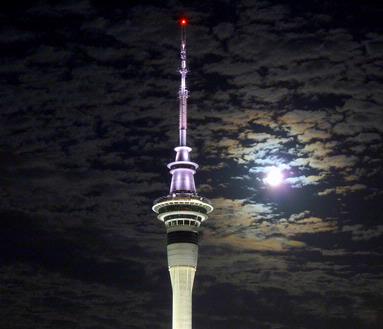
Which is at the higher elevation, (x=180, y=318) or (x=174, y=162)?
(x=174, y=162)

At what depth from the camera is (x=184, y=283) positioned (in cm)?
17338

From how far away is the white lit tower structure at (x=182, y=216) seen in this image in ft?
560

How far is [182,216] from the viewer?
17262cm

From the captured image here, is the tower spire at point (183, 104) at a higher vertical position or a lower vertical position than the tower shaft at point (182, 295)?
higher

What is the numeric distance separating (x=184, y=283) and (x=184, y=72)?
47.3m

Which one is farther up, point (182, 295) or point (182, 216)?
point (182, 216)

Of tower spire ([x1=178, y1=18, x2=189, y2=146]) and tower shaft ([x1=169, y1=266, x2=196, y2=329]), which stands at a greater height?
tower spire ([x1=178, y1=18, x2=189, y2=146])

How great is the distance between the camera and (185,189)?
172 m

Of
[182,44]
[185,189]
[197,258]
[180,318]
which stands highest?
[182,44]

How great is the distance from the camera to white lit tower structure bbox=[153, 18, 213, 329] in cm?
17075

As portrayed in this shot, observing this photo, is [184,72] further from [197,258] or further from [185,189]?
[197,258]

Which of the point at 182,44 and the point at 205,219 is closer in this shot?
the point at 182,44

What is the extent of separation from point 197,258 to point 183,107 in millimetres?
34621

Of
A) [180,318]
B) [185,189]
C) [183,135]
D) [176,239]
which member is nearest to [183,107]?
[183,135]
